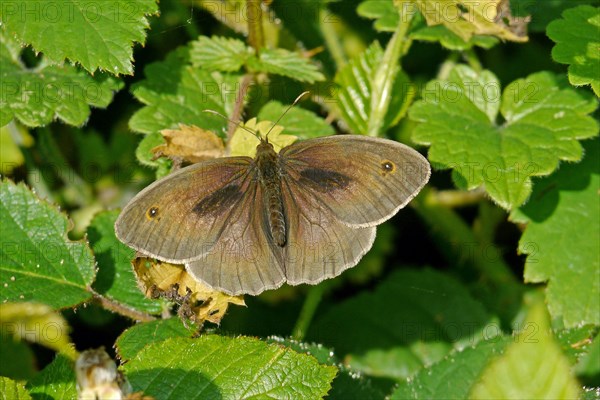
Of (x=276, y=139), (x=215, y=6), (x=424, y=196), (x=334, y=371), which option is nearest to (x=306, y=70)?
(x=276, y=139)

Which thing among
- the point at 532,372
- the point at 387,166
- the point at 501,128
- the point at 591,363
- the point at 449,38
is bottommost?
the point at 591,363

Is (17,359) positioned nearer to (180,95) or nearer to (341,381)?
(180,95)

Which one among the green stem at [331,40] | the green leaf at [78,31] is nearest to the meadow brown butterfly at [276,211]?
the green leaf at [78,31]

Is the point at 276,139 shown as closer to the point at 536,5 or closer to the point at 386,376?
the point at 386,376

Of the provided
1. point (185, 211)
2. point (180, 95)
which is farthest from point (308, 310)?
point (180, 95)

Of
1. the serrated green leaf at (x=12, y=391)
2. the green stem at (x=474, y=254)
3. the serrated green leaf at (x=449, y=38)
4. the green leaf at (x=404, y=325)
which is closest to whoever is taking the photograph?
the serrated green leaf at (x=12, y=391)

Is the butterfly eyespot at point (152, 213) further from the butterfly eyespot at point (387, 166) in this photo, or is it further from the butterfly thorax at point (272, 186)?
the butterfly eyespot at point (387, 166)

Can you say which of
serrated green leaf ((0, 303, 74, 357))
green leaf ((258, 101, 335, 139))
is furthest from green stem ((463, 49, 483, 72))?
serrated green leaf ((0, 303, 74, 357))
